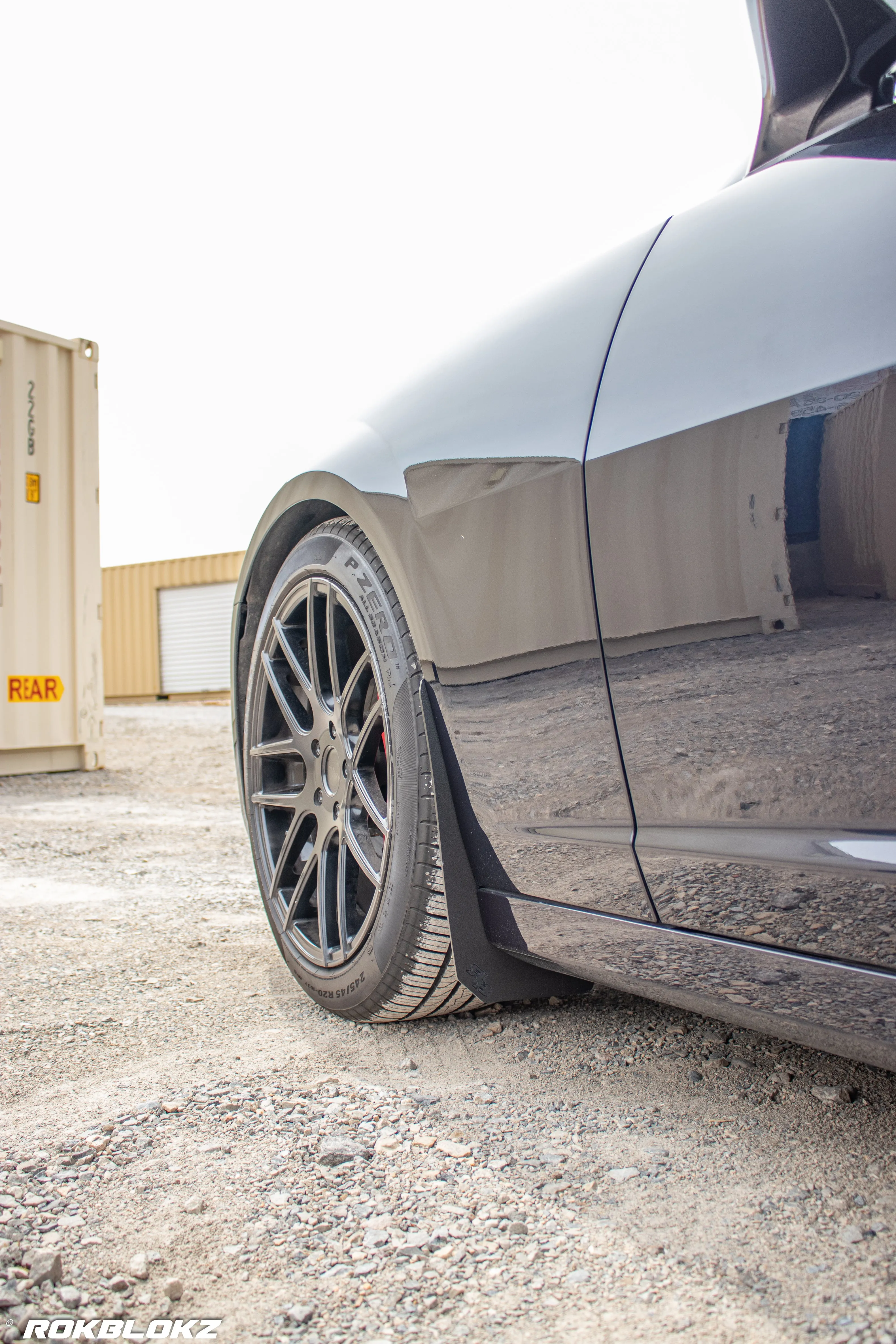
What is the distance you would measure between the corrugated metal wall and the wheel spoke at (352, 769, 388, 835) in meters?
26.2

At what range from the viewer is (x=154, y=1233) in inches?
44.9

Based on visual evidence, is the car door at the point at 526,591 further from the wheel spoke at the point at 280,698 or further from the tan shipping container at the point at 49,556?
the tan shipping container at the point at 49,556

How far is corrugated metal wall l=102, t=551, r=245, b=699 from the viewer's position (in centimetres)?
2757

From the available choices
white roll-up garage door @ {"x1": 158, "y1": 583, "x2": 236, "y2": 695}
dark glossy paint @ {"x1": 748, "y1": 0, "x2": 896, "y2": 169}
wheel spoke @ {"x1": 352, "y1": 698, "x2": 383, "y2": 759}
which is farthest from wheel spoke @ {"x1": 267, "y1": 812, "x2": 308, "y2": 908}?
white roll-up garage door @ {"x1": 158, "y1": 583, "x2": 236, "y2": 695}

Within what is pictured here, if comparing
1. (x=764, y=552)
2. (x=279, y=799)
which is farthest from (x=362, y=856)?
(x=764, y=552)

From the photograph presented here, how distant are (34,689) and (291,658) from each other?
555 centimetres

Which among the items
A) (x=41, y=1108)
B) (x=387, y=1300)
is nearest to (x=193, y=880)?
(x=41, y=1108)

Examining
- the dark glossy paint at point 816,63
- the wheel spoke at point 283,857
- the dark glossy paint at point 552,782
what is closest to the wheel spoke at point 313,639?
the wheel spoke at point 283,857

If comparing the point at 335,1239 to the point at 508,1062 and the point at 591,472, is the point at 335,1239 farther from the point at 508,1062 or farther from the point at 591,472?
the point at 591,472

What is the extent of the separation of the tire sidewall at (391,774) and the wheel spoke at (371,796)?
6 cm

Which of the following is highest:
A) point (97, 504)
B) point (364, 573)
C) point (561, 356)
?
point (97, 504)

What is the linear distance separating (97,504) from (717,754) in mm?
6955

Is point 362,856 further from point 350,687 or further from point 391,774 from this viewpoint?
point 350,687

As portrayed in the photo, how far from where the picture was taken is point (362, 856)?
1.67 m
